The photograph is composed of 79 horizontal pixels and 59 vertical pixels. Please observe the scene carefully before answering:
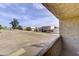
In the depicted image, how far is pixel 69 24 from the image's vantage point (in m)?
1.99

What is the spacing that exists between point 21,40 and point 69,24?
0.56 metres

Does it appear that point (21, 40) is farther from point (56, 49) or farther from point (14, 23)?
point (56, 49)

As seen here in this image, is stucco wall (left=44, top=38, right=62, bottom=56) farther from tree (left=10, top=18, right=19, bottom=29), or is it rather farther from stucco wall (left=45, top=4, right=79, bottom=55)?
tree (left=10, top=18, right=19, bottom=29)

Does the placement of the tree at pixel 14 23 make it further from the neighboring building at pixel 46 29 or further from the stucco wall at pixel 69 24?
the stucco wall at pixel 69 24

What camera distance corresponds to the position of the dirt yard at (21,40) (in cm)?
195

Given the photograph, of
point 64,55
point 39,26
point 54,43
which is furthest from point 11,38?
point 64,55

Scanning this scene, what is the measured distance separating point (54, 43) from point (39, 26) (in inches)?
9.9

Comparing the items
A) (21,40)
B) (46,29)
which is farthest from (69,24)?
(21,40)

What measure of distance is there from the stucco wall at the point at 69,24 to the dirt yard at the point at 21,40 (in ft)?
0.47

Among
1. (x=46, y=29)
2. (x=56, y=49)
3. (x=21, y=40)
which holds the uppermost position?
(x=46, y=29)

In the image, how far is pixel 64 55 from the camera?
200 centimetres

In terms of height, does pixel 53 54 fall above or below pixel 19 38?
below

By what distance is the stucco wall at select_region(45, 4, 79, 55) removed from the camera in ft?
6.42

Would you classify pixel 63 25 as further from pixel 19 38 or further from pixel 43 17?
pixel 19 38
